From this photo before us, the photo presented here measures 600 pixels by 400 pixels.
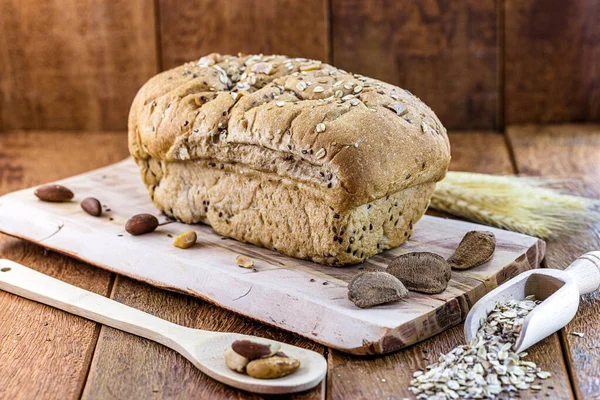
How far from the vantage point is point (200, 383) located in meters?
1.53

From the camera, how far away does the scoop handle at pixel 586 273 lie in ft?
5.76

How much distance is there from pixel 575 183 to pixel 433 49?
954 mm

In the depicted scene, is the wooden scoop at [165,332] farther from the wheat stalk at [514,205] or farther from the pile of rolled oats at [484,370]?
the wheat stalk at [514,205]

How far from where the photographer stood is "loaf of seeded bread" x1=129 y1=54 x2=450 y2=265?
1785mm

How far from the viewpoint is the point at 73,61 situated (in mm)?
3588

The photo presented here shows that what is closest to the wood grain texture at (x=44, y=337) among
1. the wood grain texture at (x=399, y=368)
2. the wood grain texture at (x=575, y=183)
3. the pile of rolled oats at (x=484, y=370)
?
the wood grain texture at (x=399, y=368)

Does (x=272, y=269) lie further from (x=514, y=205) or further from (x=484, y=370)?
(x=514, y=205)

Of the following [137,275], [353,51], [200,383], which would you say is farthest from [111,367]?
[353,51]

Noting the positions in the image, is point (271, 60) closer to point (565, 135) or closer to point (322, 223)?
point (322, 223)

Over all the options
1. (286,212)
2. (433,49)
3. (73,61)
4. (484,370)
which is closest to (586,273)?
(484,370)

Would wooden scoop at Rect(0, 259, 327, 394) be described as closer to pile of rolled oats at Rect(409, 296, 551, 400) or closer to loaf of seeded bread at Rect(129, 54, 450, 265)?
pile of rolled oats at Rect(409, 296, 551, 400)

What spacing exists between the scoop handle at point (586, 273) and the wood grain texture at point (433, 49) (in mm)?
1720

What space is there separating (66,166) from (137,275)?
125cm

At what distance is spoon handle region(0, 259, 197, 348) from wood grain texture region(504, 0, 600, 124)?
2.20 meters
